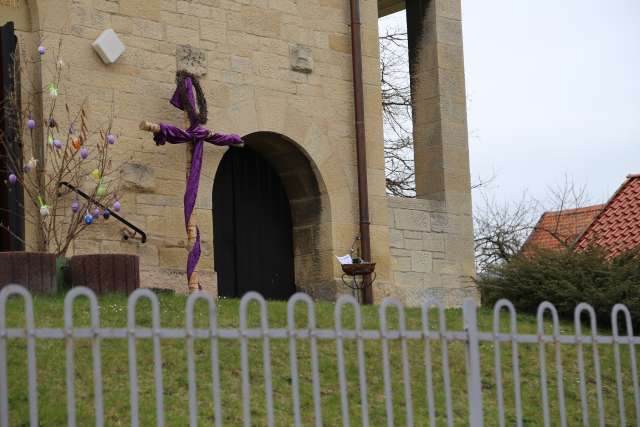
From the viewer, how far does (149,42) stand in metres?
12.4

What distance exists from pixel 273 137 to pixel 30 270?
13.5 ft

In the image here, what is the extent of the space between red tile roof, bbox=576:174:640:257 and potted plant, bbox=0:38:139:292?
647 cm

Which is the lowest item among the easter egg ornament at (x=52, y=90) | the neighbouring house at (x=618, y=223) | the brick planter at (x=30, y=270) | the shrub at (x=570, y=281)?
the shrub at (x=570, y=281)

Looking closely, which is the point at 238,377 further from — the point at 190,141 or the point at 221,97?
the point at 221,97

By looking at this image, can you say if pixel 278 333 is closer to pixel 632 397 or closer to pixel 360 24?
pixel 632 397

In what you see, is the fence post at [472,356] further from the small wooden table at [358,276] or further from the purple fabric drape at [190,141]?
the small wooden table at [358,276]

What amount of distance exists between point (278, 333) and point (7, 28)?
663cm

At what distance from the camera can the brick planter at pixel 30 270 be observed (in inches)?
394

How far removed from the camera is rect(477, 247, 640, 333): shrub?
11914 millimetres

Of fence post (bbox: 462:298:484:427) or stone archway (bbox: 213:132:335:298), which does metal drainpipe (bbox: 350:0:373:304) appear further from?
fence post (bbox: 462:298:484:427)

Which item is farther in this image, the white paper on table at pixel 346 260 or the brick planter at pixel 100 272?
the white paper on table at pixel 346 260

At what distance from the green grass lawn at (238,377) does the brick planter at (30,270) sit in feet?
0.89

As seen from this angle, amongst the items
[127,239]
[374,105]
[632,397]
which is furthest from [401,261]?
[632,397]

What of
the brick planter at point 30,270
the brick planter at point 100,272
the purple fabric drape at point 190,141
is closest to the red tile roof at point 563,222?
the purple fabric drape at point 190,141
